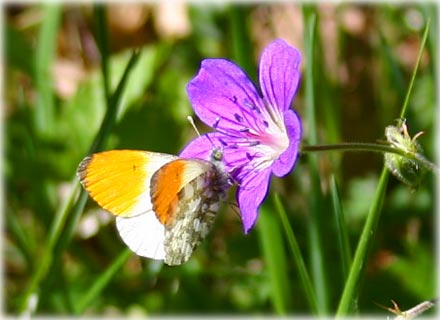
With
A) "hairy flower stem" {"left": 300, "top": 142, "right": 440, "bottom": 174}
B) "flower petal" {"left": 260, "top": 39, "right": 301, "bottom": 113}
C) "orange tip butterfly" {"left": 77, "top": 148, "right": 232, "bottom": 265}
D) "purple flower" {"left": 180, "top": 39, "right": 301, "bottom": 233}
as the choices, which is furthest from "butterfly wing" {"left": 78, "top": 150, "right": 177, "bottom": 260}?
"hairy flower stem" {"left": 300, "top": 142, "right": 440, "bottom": 174}

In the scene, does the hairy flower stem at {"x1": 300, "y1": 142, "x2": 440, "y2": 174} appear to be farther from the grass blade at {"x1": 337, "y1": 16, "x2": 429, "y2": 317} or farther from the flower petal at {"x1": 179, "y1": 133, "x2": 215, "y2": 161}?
the flower petal at {"x1": 179, "y1": 133, "x2": 215, "y2": 161}

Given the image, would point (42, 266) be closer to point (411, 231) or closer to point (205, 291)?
point (205, 291)

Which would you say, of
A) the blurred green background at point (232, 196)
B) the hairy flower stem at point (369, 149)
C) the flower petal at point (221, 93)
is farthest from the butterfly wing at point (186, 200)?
the blurred green background at point (232, 196)

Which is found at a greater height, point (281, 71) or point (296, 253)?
point (281, 71)

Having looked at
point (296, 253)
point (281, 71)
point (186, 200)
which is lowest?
point (296, 253)

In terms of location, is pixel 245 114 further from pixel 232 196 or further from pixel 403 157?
pixel 232 196

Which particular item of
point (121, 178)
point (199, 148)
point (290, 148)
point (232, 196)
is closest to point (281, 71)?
point (290, 148)

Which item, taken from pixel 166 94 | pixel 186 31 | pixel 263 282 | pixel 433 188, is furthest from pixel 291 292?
pixel 186 31
